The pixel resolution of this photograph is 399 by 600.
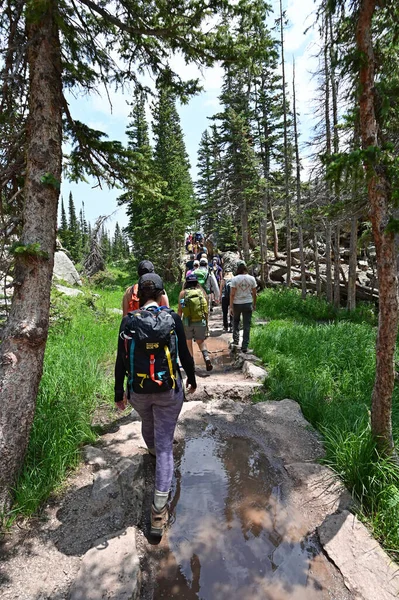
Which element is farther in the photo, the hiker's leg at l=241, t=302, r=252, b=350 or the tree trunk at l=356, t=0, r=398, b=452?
the hiker's leg at l=241, t=302, r=252, b=350

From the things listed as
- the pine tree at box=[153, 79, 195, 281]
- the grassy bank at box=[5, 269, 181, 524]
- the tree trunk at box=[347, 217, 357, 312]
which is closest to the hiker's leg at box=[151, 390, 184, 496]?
the grassy bank at box=[5, 269, 181, 524]

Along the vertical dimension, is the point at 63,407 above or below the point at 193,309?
below

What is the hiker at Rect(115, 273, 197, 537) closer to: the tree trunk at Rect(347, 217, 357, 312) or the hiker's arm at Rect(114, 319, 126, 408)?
the hiker's arm at Rect(114, 319, 126, 408)

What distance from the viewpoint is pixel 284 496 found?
3.33m

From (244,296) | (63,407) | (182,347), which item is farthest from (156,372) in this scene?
(244,296)

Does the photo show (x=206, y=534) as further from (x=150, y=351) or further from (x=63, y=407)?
(x=63, y=407)

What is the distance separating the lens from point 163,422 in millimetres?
3090

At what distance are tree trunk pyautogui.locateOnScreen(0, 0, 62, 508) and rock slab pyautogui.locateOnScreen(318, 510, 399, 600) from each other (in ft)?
9.49

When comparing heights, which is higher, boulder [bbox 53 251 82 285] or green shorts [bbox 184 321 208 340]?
boulder [bbox 53 251 82 285]

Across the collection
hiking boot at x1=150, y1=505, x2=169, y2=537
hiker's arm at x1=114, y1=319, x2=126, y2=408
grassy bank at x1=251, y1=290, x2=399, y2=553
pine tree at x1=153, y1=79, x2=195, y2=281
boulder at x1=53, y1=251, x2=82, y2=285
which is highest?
pine tree at x1=153, y1=79, x2=195, y2=281

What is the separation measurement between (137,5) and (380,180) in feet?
13.2

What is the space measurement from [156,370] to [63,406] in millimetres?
1986

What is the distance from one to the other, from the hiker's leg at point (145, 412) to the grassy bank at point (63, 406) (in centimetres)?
86

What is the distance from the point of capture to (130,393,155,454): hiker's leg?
10.1 feet
